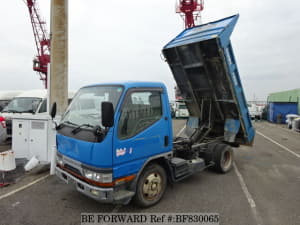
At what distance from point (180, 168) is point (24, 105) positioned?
26.5 feet

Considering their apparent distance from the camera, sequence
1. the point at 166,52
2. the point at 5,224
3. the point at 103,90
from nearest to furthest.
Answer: the point at 5,224 → the point at 103,90 → the point at 166,52

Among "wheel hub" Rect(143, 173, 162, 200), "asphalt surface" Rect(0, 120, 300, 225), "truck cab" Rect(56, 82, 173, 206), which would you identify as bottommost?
"asphalt surface" Rect(0, 120, 300, 225)

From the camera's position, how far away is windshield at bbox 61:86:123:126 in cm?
297

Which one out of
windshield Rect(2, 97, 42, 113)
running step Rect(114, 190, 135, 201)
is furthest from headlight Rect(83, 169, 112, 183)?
windshield Rect(2, 97, 42, 113)

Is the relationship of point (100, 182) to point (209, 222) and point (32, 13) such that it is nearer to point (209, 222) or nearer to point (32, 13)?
point (209, 222)

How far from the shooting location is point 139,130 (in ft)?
9.96

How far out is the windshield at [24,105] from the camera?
841cm

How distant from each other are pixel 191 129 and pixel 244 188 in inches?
89.6

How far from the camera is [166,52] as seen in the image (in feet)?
16.9

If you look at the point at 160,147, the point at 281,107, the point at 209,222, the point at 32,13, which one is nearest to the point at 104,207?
the point at 160,147

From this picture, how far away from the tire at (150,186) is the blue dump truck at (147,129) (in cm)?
1

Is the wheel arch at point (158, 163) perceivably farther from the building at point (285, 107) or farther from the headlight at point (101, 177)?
the building at point (285, 107)

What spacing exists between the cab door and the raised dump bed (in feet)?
5.93

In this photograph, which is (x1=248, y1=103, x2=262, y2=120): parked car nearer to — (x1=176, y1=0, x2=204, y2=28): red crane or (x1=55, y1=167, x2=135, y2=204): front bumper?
(x1=176, y1=0, x2=204, y2=28): red crane
